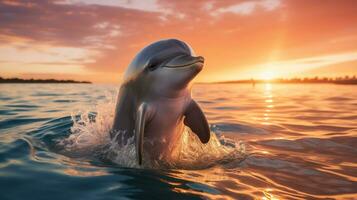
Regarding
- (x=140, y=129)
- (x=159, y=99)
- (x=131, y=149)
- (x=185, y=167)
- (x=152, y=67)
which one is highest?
(x=152, y=67)

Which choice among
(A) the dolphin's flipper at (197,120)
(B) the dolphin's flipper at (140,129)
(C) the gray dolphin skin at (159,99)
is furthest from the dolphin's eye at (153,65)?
(A) the dolphin's flipper at (197,120)

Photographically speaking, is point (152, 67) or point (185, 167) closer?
point (152, 67)

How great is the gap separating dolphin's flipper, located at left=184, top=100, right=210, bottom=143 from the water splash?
1.21 ft

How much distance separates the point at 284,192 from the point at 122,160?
273 centimetres

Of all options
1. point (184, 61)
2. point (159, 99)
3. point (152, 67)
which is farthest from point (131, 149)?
point (184, 61)

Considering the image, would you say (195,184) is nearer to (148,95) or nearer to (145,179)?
(145,179)

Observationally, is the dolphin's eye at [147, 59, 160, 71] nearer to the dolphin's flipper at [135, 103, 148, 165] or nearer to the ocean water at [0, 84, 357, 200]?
the dolphin's flipper at [135, 103, 148, 165]

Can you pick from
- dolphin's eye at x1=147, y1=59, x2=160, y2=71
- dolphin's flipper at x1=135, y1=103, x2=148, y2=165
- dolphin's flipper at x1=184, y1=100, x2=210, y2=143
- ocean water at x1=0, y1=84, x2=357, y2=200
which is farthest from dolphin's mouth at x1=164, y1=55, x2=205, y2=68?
ocean water at x1=0, y1=84, x2=357, y2=200

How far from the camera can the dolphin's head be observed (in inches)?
202

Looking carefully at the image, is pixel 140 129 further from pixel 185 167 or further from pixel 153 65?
pixel 185 167

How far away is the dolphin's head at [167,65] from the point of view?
5.13 m

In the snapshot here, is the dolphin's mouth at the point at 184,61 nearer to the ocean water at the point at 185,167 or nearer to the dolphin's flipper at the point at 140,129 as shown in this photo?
the dolphin's flipper at the point at 140,129

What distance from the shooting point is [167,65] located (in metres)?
5.36

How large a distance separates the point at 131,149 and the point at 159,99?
1.18 m
